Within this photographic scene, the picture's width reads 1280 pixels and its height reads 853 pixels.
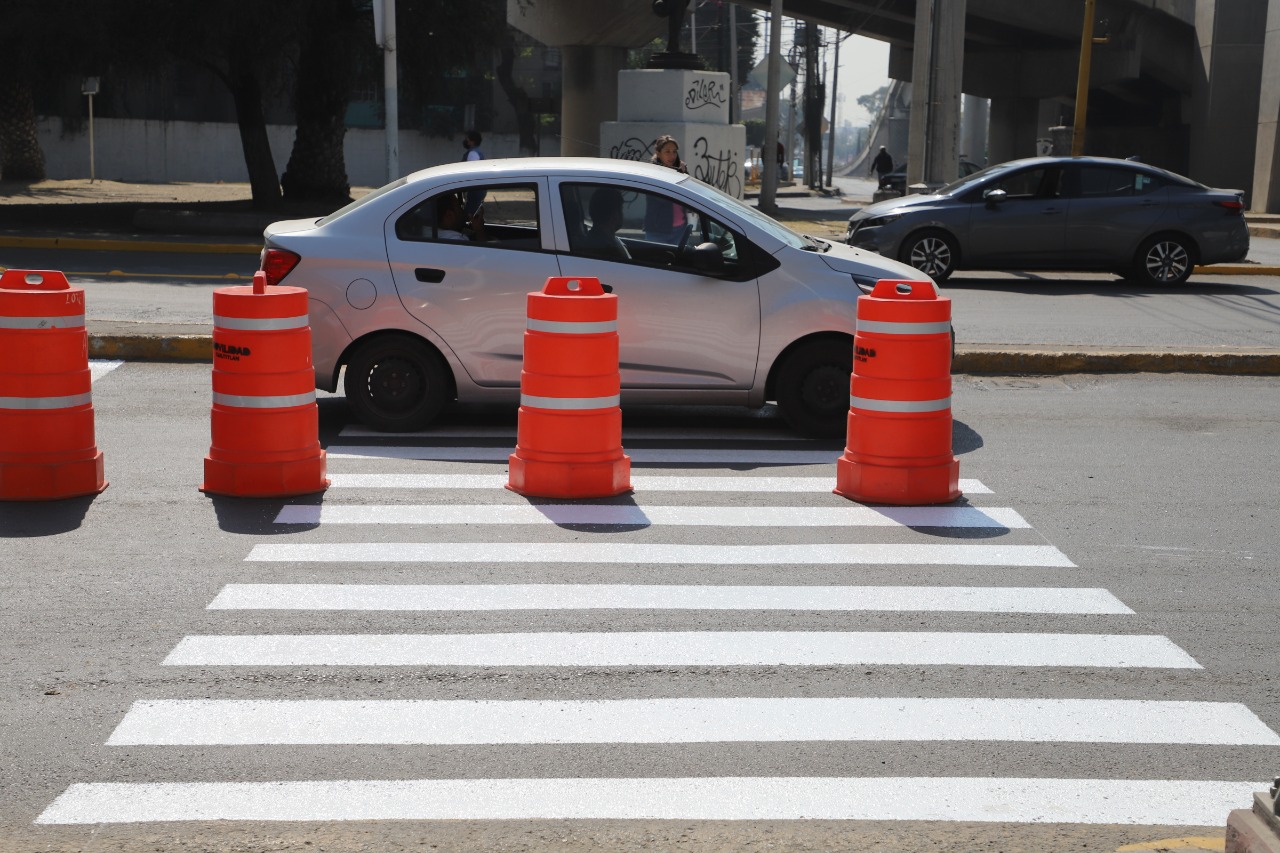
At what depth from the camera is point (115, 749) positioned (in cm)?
461

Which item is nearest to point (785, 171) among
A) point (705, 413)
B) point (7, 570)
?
point (705, 413)

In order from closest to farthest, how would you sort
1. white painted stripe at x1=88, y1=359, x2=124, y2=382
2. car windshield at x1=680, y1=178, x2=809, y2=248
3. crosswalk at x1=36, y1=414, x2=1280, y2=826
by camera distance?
crosswalk at x1=36, y1=414, x2=1280, y2=826, car windshield at x1=680, y1=178, x2=809, y2=248, white painted stripe at x1=88, y1=359, x2=124, y2=382

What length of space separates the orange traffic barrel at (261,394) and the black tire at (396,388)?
5.69 ft

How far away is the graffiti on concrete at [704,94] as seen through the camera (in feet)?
85.5

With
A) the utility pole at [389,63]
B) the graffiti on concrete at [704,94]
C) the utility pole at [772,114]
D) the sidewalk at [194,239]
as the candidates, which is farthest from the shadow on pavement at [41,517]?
the utility pole at [772,114]

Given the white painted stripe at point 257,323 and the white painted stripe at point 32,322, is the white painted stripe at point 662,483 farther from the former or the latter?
the white painted stripe at point 32,322

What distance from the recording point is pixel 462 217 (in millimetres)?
9633

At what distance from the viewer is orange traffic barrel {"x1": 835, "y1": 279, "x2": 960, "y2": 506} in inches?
305

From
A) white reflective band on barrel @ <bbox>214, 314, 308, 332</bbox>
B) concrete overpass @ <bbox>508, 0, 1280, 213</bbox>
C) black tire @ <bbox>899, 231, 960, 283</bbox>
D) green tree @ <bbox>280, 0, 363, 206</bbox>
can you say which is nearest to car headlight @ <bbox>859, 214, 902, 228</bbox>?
black tire @ <bbox>899, 231, 960, 283</bbox>

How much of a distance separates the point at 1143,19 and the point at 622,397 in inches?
1462

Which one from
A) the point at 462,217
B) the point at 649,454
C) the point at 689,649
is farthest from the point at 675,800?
the point at 462,217

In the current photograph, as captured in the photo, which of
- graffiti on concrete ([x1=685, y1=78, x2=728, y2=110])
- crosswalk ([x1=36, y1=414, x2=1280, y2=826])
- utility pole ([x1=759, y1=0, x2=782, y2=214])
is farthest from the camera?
utility pole ([x1=759, y1=0, x2=782, y2=214])

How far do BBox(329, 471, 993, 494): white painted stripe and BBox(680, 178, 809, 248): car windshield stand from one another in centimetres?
191

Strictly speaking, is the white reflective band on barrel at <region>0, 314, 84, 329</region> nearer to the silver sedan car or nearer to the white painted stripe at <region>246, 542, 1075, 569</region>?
the white painted stripe at <region>246, 542, 1075, 569</region>
